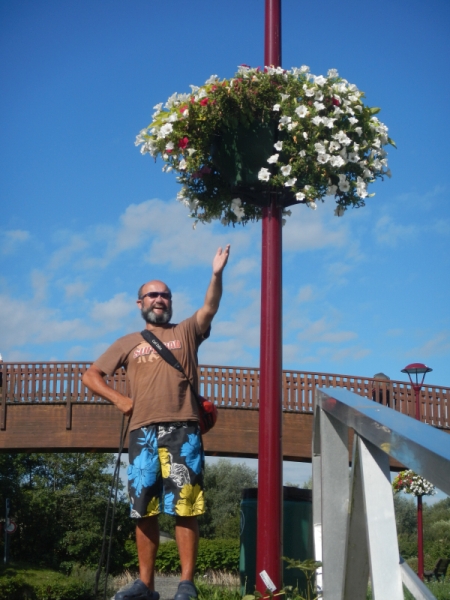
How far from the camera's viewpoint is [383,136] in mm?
4262

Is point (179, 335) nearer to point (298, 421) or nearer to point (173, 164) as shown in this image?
point (173, 164)

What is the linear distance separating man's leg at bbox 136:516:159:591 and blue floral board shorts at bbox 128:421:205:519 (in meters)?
0.08

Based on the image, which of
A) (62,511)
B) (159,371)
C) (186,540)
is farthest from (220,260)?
(62,511)

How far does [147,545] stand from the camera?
387cm

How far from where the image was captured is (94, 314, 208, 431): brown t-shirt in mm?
3893

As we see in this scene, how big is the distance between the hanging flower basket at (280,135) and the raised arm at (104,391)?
1257 mm

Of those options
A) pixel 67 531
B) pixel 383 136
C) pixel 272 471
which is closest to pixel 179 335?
pixel 272 471

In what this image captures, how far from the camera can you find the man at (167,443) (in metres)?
3.78

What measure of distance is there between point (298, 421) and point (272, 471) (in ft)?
52.7

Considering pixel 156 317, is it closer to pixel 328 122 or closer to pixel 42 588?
pixel 328 122

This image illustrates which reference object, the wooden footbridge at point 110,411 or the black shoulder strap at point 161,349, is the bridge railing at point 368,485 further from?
the wooden footbridge at point 110,411

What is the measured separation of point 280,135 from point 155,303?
1.15m

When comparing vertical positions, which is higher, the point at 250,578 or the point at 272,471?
the point at 272,471

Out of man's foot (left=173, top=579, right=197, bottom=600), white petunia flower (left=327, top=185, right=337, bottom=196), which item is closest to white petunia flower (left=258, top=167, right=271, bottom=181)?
white petunia flower (left=327, top=185, right=337, bottom=196)
